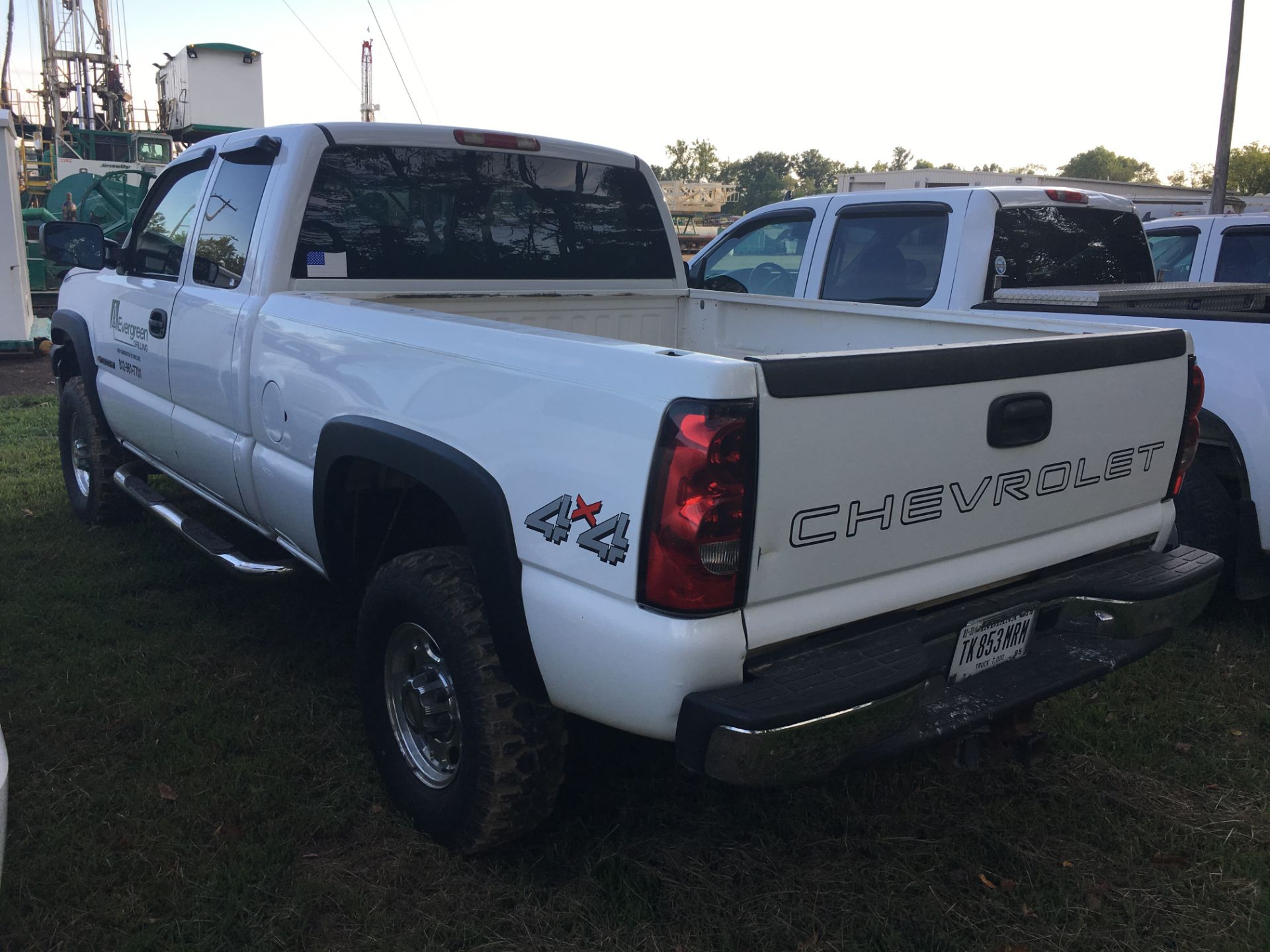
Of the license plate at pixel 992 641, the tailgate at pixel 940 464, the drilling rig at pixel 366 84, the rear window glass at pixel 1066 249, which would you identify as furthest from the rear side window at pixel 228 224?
Answer: the drilling rig at pixel 366 84

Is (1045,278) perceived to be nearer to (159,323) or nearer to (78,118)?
(159,323)

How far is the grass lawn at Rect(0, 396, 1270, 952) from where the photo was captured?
2555 mm

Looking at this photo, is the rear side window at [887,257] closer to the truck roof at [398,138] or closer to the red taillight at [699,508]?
the truck roof at [398,138]

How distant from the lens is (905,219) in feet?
18.2

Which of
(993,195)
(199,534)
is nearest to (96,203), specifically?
(199,534)

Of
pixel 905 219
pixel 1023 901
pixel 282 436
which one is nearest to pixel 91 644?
pixel 282 436

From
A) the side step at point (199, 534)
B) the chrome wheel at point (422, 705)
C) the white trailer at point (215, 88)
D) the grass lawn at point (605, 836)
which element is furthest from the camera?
the white trailer at point (215, 88)

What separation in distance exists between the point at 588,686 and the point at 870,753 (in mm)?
647

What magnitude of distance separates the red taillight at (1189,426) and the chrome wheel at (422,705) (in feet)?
7.38

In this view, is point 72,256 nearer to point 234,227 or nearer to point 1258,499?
point 234,227

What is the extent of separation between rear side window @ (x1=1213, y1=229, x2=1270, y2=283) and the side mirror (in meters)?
7.69

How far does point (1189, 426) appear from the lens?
3004 mm

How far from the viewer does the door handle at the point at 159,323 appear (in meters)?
4.25

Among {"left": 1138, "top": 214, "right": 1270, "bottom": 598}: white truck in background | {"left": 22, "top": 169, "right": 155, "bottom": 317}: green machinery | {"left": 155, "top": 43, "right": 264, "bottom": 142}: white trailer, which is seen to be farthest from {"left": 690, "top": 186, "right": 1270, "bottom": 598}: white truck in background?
{"left": 155, "top": 43, "right": 264, "bottom": 142}: white trailer
